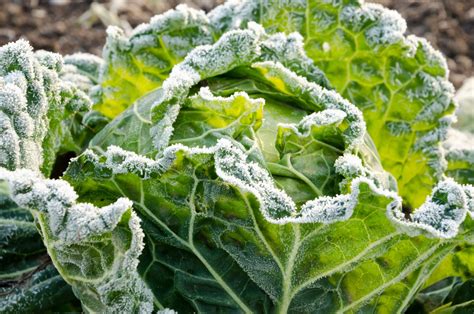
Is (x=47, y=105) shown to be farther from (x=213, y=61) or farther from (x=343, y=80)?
(x=343, y=80)

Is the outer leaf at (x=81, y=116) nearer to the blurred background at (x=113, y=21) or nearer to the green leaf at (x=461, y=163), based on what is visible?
the green leaf at (x=461, y=163)

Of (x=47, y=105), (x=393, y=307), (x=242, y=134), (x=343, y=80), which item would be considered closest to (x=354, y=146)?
(x=242, y=134)

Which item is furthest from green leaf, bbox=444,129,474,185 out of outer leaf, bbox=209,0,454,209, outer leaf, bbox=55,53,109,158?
outer leaf, bbox=55,53,109,158

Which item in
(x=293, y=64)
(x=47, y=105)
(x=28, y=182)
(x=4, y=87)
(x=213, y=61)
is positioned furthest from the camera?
(x=293, y=64)

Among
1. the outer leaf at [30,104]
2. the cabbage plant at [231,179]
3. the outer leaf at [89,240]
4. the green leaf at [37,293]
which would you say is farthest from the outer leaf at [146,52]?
the outer leaf at [89,240]

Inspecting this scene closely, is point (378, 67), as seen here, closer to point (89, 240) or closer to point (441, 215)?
point (441, 215)

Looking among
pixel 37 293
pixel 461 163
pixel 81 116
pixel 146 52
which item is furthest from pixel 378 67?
pixel 37 293
